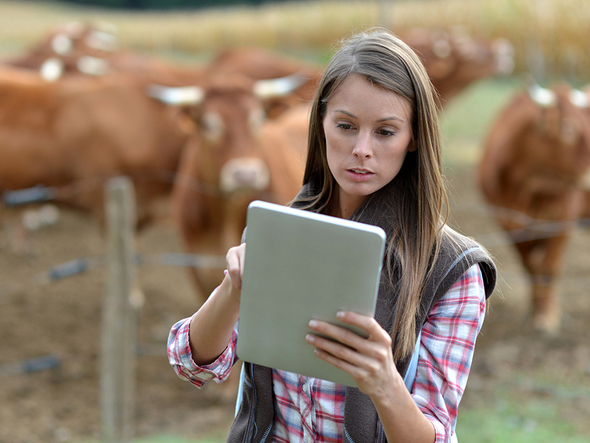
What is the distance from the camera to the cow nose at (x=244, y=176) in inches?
149

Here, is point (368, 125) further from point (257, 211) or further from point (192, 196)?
point (192, 196)

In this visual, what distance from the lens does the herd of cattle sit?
4090 mm

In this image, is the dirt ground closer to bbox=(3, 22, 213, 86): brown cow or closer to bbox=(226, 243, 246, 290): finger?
bbox=(226, 243, 246, 290): finger

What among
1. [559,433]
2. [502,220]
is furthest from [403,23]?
[559,433]

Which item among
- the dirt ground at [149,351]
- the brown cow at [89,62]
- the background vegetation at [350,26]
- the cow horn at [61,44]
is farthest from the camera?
the background vegetation at [350,26]

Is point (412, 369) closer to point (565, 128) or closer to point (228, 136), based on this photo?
point (228, 136)

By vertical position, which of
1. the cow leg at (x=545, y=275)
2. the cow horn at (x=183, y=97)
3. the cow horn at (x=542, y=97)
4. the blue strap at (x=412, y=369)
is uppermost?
the cow horn at (x=542, y=97)

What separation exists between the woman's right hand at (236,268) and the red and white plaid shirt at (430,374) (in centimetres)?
19

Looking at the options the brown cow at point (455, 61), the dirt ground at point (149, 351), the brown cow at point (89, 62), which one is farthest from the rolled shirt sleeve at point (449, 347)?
the brown cow at point (455, 61)

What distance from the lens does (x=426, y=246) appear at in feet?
3.50

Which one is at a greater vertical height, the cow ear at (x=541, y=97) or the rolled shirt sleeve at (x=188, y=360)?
the cow ear at (x=541, y=97)

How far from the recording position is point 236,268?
38.6 inches

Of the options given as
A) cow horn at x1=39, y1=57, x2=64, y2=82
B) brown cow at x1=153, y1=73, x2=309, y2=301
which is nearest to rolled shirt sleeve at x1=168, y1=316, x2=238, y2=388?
brown cow at x1=153, y1=73, x2=309, y2=301

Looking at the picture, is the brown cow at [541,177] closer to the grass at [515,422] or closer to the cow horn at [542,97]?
the cow horn at [542,97]
